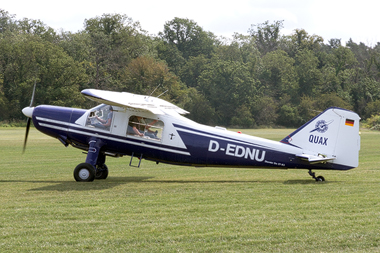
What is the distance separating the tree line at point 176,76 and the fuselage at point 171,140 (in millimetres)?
52497

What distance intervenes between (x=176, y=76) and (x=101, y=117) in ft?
251

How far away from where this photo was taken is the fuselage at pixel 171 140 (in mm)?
12523

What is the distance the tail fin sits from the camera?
11961 millimetres

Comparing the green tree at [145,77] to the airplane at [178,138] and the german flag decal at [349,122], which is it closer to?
the airplane at [178,138]

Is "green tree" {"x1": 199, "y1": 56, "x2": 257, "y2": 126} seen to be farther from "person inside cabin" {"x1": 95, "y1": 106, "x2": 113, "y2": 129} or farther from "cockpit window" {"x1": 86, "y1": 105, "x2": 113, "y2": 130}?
"person inside cabin" {"x1": 95, "y1": 106, "x2": 113, "y2": 129}

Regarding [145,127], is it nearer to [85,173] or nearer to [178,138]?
[178,138]

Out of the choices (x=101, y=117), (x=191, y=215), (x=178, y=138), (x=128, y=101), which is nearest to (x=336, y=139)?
(x=178, y=138)

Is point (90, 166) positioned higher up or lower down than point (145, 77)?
lower down

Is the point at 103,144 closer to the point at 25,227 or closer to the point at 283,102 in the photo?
the point at 25,227

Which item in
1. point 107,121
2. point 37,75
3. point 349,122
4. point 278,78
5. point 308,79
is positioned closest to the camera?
point 349,122

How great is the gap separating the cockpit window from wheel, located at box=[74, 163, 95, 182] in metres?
1.27

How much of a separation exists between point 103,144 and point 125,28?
75859 mm

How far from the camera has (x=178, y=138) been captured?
1303 centimetres

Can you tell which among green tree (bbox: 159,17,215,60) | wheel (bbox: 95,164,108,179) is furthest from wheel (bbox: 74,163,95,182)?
green tree (bbox: 159,17,215,60)
